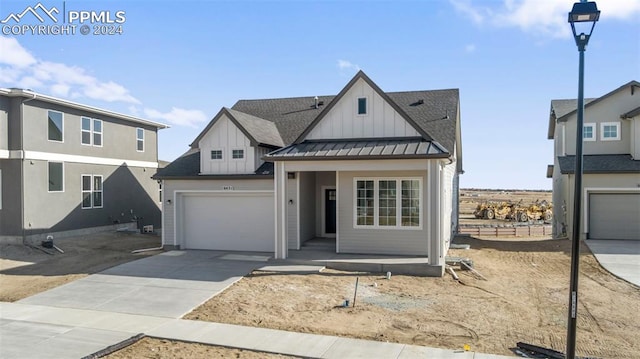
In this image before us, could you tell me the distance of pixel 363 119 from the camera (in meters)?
15.1

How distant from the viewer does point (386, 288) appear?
11.7 meters

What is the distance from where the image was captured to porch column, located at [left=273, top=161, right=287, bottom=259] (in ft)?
47.0

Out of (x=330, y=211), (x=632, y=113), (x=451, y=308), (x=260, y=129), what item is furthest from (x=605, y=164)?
(x=260, y=129)

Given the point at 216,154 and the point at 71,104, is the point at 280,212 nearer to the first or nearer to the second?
the point at 216,154

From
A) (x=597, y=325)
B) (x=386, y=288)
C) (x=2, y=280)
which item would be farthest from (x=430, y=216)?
(x=2, y=280)

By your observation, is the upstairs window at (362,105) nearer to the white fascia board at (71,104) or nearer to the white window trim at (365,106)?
the white window trim at (365,106)

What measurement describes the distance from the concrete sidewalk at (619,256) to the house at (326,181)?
202 inches

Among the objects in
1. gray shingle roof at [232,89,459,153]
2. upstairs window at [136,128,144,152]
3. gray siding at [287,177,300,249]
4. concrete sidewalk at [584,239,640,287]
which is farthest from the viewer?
upstairs window at [136,128,144,152]

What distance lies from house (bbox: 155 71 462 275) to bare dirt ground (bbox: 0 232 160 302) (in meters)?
2.41

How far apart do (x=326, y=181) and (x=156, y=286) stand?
798 centimetres

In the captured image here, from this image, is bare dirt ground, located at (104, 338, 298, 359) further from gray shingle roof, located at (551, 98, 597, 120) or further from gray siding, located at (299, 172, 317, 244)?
gray shingle roof, located at (551, 98, 597, 120)

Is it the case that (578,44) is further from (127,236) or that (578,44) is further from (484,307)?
(127,236)

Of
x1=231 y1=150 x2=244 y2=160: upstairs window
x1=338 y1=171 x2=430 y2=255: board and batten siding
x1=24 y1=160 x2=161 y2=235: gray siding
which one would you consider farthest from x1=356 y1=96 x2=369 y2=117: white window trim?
x1=24 y1=160 x2=161 y2=235: gray siding

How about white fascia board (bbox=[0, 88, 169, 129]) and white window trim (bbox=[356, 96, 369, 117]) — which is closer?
white window trim (bbox=[356, 96, 369, 117])
